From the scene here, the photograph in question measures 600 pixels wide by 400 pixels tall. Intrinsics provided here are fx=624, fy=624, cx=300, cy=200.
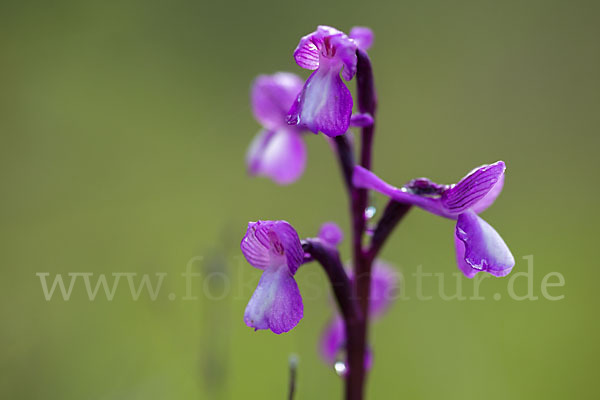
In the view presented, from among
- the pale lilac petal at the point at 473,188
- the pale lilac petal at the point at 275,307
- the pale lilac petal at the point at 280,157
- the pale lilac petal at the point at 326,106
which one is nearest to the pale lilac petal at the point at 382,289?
the pale lilac petal at the point at 280,157

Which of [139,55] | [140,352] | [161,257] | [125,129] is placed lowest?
[140,352]

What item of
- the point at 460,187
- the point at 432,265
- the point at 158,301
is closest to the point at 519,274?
the point at 432,265

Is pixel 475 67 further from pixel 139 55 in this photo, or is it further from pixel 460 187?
pixel 460 187

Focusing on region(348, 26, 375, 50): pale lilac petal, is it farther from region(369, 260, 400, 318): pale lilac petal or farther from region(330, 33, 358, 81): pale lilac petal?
region(369, 260, 400, 318): pale lilac petal

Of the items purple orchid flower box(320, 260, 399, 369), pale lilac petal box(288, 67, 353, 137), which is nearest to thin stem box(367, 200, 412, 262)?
pale lilac petal box(288, 67, 353, 137)

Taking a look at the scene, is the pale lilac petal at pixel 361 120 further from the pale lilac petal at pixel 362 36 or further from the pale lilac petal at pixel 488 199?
the pale lilac petal at pixel 488 199

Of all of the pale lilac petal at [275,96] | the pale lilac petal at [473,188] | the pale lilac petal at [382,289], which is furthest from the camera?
the pale lilac petal at [382,289]
